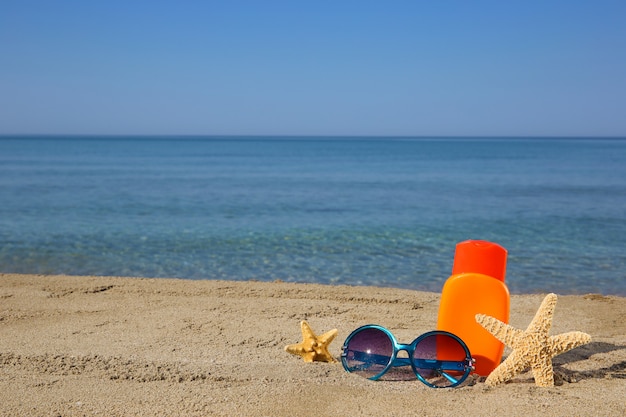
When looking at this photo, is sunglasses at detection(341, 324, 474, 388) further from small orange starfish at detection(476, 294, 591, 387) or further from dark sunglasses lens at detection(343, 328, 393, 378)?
small orange starfish at detection(476, 294, 591, 387)

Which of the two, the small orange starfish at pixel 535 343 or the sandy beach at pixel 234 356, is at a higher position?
the small orange starfish at pixel 535 343

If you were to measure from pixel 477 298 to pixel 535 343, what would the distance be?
395mm

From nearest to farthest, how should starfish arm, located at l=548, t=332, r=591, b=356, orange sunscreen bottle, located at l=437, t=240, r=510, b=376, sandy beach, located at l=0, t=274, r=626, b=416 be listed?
sandy beach, located at l=0, t=274, r=626, b=416 < starfish arm, located at l=548, t=332, r=591, b=356 < orange sunscreen bottle, located at l=437, t=240, r=510, b=376

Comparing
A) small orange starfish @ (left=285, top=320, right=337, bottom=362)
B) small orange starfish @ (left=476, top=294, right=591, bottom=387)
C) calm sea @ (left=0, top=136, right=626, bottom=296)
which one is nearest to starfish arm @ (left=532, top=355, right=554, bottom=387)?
small orange starfish @ (left=476, top=294, right=591, bottom=387)

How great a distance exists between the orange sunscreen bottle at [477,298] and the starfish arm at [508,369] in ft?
0.49

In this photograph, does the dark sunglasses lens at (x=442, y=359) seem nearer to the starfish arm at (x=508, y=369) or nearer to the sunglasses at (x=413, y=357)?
the sunglasses at (x=413, y=357)

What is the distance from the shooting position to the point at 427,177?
101 ft

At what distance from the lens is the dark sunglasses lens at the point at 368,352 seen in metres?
3.39

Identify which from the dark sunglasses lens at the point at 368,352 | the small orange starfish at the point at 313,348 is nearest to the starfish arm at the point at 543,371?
the dark sunglasses lens at the point at 368,352

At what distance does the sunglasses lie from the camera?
3.28 m

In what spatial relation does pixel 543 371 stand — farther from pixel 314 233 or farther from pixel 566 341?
pixel 314 233

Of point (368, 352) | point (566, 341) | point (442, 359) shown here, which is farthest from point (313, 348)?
point (566, 341)

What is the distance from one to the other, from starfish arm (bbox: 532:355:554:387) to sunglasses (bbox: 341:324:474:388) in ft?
1.19

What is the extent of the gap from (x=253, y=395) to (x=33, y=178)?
26.5m
